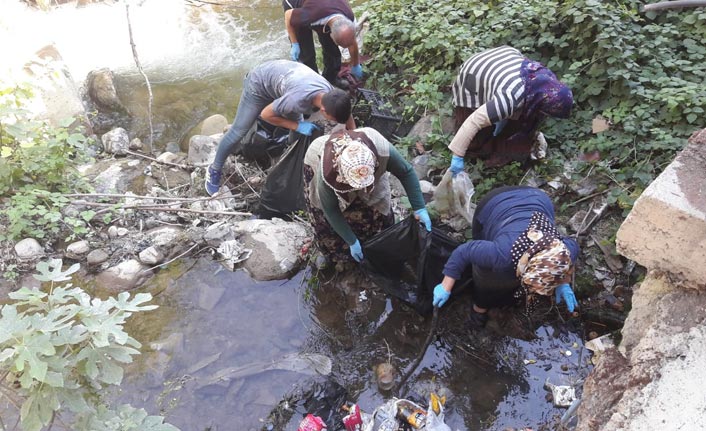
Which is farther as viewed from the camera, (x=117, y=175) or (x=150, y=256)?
(x=117, y=175)

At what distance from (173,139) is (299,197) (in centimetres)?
234

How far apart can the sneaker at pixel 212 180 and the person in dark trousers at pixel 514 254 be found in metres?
2.32

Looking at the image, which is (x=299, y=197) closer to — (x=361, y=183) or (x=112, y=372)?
(x=361, y=183)

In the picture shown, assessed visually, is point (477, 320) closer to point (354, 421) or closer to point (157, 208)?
point (354, 421)

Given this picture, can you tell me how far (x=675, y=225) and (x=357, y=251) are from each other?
195cm

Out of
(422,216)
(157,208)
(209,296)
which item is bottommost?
(209,296)

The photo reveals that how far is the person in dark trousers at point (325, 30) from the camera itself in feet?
14.3

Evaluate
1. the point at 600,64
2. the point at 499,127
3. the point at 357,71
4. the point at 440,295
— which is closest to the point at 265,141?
the point at 357,71

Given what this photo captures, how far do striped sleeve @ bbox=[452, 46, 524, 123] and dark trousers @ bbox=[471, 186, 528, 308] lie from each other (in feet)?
1.95

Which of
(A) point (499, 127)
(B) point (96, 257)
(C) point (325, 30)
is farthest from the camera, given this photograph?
(C) point (325, 30)

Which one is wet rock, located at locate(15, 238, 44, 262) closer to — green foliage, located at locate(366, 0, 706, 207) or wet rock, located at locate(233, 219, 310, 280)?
wet rock, located at locate(233, 219, 310, 280)

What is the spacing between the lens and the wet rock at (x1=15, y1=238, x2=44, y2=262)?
3863 mm

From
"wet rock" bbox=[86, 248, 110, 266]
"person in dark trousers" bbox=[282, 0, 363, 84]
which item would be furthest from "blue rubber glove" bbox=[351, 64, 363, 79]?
"wet rock" bbox=[86, 248, 110, 266]

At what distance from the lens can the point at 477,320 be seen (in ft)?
10.7
